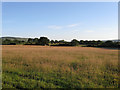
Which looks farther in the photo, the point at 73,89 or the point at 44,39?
the point at 44,39

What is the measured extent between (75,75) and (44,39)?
220ft

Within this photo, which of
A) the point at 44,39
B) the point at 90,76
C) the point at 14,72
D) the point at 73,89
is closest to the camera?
the point at 73,89

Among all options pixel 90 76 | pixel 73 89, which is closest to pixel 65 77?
pixel 73 89

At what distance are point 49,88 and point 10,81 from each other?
79.2 inches

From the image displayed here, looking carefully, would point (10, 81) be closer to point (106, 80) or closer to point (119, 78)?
point (106, 80)

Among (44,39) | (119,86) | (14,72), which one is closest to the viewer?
(119,86)

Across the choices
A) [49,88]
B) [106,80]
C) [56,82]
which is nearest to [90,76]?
[106,80]

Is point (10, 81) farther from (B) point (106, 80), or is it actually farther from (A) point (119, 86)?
(A) point (119, 86)

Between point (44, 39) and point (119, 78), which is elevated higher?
point (44, 39)

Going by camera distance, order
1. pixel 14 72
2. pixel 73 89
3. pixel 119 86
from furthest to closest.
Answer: pixel 14 72, pixel 119 86, pixel 73 89

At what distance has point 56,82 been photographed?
4.01 meters

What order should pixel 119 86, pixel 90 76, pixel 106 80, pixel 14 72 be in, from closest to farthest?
pixel 119 86
pixel 106 80
pixel 90 76
pixel 14 72

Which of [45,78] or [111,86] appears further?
[45,78]

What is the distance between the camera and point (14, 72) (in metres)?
A: 5.11
